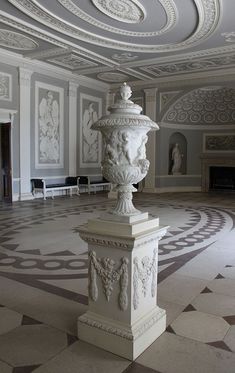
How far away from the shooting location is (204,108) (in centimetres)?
1535

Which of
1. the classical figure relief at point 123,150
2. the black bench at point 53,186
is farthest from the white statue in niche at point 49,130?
the classical figure relief at point 123,150

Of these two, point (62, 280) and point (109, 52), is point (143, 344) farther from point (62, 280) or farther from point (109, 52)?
point (109, 52)

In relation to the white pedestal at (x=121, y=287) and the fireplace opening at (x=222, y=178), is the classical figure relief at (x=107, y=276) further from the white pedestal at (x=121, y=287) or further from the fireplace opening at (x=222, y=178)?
the fireplace opening at (x=222, y=178)

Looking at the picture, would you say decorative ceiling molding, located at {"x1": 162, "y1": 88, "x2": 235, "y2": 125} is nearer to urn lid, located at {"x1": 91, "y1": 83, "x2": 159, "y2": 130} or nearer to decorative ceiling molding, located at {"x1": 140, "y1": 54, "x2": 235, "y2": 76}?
decorative ceiling molding, located at {"x1": 140, "y1": 54, "x2": 235, "y2": 76}

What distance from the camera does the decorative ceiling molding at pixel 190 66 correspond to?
11.2 m

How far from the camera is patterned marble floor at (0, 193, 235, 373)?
2.39m

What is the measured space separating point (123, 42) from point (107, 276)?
879 centimetres

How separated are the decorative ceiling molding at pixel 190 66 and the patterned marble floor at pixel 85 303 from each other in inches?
260

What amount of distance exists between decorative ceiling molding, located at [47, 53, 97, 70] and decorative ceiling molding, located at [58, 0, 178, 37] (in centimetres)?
245

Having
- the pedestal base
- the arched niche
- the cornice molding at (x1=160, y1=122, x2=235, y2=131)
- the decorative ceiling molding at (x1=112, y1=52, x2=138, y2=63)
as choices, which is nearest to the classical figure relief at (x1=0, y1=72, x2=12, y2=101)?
the decorative ceiling molding at (x1=112, y1=52, x2=138, y2=63)

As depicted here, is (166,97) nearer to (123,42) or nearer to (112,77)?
(112,77)

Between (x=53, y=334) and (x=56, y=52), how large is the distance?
9676 millimetres

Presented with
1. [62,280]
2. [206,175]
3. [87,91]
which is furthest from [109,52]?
[62,280]

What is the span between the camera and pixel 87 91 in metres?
14.2
